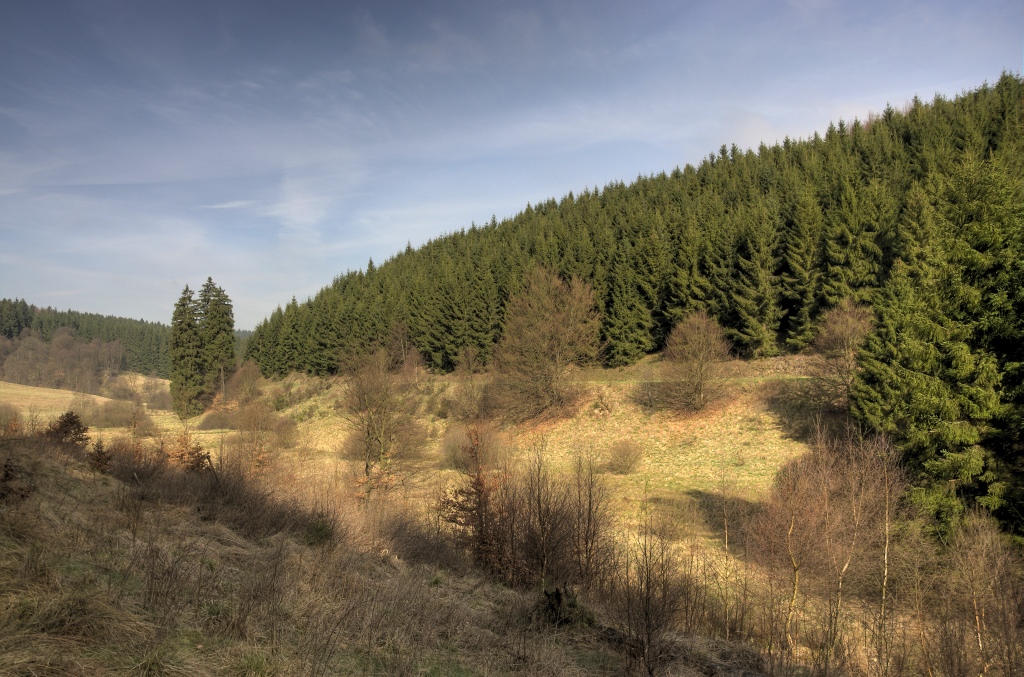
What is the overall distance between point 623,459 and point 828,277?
2302cm

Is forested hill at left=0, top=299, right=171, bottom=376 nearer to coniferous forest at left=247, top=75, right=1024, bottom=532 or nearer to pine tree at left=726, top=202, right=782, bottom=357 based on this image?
coniferous forest at left=247, top=75, right=1024, bottom=532

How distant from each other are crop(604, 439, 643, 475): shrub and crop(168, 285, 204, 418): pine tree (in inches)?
1926

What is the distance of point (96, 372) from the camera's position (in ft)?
323

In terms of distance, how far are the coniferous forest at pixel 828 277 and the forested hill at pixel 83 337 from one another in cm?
4260

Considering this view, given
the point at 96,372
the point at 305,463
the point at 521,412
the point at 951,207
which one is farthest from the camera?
the point at 96,372

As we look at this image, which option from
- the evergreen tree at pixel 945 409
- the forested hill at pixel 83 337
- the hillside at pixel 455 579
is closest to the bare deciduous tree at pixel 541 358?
the hillside at pixel 455 579

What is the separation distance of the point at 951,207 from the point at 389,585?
2427 centimetres

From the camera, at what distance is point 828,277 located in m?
38.1

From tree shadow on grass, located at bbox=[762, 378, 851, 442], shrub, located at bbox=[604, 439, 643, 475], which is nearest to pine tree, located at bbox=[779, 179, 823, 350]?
tree shadow on grass, located at bbox=[762, 378, 851, 442]

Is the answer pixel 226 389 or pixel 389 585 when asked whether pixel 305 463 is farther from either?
pixel 226 389

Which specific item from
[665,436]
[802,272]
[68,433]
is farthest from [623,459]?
[68,433]

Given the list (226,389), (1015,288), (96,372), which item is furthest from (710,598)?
(96,372)

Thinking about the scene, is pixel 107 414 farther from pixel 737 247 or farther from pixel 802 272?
pixel 802 272

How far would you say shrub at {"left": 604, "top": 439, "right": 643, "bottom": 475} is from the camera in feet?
95.5
